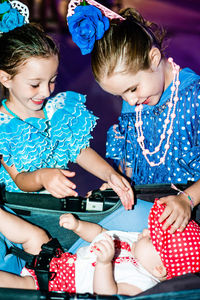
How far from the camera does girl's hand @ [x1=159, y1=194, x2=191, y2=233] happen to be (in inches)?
33.4

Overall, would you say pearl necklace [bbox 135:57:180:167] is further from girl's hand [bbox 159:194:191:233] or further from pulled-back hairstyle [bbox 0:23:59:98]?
pulled-back hairstyle [bbox 0:23:59:98]

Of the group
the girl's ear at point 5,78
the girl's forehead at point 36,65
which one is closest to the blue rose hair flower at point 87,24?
the girl's forehead at point 36,65

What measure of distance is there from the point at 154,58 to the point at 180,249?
19.9 inches

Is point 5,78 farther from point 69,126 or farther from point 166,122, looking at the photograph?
point 166,122

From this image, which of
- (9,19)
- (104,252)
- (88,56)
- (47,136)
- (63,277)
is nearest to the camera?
(104,252)

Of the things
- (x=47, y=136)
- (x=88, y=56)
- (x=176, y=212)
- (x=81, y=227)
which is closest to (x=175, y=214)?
(x=176, y=212)

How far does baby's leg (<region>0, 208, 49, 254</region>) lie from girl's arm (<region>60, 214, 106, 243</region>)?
0.08 metres

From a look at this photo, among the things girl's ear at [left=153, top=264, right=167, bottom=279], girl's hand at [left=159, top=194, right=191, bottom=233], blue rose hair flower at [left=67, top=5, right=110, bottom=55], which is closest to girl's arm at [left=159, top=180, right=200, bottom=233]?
girl's hand at [left=159, top=194, right=191, bottom=233]

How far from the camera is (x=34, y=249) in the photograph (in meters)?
0.99

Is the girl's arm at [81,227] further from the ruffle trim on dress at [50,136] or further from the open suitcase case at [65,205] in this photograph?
the ruffle trim on dress at [50,136]

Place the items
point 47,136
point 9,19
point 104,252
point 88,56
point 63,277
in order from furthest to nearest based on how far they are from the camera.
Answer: point 88,56
point 47,136
point 9,19
point 63,277
point 104,252

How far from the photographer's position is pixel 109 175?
109 cm

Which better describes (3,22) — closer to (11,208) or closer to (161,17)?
(11,208)

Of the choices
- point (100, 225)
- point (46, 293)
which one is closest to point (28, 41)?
point (100, 225)
